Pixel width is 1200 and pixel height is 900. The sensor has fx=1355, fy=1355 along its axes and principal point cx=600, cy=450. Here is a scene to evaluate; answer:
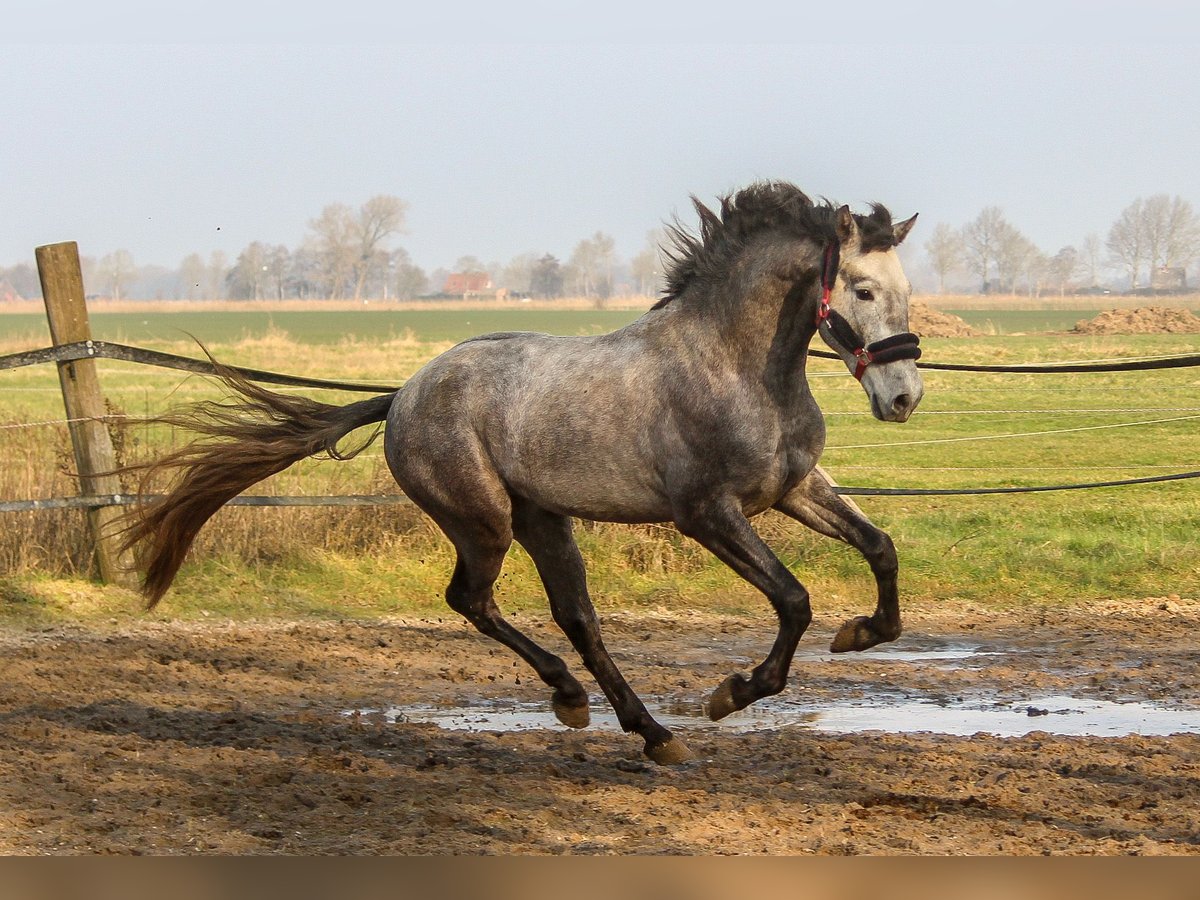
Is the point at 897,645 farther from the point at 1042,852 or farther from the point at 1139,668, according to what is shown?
the point at 1042,852

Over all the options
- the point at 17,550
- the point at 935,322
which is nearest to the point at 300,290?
the point at 935,322

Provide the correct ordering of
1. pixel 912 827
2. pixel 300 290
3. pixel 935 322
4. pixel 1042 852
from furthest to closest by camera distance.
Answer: pixel 300 290, pixel 935 322, pixel 912 827, pixel 1042 852

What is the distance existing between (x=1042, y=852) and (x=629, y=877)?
338 cm

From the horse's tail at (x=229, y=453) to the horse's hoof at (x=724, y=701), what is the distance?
78.1 inches

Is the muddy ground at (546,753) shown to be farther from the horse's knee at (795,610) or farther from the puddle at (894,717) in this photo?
the horse's knee at (795,610)

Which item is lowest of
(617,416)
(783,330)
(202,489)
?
(202,489)

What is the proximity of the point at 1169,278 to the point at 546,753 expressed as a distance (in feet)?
443

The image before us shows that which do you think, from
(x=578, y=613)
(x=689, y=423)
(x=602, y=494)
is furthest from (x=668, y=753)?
(x=689, y=423)

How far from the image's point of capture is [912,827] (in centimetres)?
415

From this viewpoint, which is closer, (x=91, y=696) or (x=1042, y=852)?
(x=1042, y=852)

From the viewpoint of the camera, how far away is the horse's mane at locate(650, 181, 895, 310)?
4.75 m

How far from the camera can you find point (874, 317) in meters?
4.50

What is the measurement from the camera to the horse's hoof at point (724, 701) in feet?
15.5

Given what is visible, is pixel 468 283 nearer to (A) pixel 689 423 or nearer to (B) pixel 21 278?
(B) pixel 21 278
